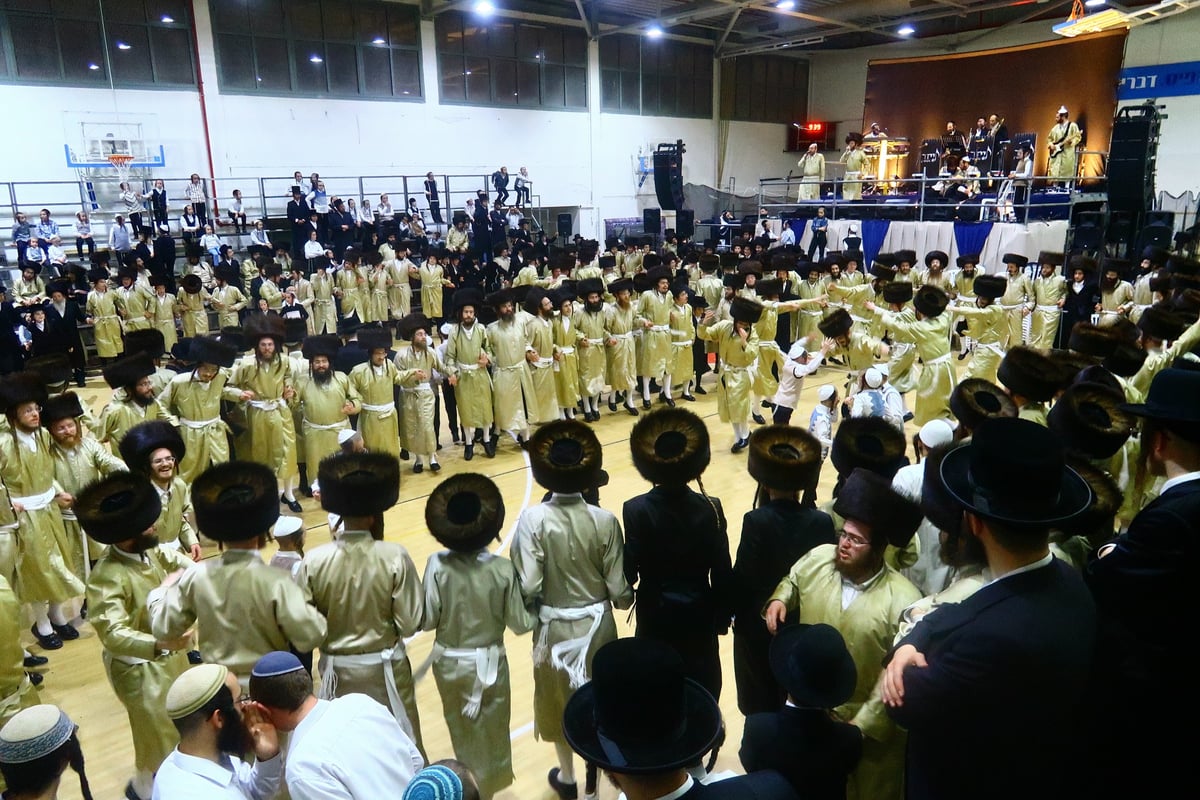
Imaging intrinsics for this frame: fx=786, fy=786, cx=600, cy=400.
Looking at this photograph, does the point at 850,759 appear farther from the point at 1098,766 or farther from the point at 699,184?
the point at 699,184

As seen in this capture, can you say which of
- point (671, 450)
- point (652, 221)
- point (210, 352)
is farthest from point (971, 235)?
point (671, 450)

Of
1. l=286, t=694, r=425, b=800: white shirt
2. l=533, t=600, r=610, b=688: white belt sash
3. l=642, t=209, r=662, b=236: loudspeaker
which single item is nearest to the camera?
l=286, t=694, r=425, b=800: white shirt

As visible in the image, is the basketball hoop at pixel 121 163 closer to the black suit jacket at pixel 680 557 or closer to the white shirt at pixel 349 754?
the black suit jacket at pixel 680 557

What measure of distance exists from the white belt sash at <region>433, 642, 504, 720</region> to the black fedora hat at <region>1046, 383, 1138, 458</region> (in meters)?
2.69

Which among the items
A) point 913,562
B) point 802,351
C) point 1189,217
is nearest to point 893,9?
point 1189,217

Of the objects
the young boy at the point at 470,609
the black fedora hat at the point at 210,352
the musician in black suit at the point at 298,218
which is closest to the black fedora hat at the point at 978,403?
the young boy at the point at 470,609

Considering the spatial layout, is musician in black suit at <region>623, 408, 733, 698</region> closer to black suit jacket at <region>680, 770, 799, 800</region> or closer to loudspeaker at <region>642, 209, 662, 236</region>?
black suit jacket at <region>680, 770, 799, 800</region>

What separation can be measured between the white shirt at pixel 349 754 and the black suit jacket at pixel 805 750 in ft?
3.44

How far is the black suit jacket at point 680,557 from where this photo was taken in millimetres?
3504

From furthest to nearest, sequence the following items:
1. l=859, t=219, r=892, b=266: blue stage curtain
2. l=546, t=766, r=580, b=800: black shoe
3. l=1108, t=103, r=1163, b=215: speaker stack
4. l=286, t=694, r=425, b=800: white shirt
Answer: l=859, t=219, r=892, b=266: blue stage curtain
l=1108, t=103, r=1163, b=215: speaker stack
l=546, t=766, r=580, b=800: black shoe
l=286, t=694, r=425, b=800: white shirt

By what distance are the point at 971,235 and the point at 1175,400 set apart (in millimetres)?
14402

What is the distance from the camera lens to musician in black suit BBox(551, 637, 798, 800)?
1.74 metres

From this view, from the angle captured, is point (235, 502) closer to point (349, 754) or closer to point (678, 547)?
point (349, 754)

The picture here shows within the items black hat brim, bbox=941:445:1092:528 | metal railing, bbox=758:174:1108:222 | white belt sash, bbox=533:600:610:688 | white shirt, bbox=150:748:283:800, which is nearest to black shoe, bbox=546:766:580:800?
white belt sash, bbox=533:600:610:688
